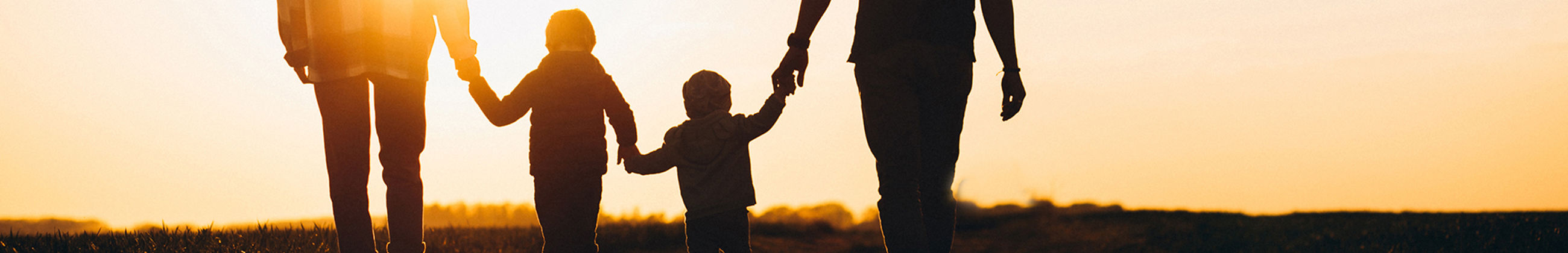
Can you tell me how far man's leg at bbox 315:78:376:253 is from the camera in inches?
171

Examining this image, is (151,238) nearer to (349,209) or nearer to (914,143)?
(349,209)

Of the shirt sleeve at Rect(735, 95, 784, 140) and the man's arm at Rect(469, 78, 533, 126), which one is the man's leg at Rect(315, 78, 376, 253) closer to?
the man's arm at Rect(469, 78, 533, 126)

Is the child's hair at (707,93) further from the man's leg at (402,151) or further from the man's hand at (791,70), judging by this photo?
the man's leg at (402,151)

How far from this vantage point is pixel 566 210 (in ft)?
16.4

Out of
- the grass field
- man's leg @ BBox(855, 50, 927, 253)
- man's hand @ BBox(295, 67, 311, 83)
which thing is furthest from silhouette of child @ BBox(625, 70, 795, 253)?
the grass field

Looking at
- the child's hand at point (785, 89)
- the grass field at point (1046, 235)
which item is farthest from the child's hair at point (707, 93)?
the grass field at point (1046, 235)

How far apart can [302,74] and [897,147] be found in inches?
102

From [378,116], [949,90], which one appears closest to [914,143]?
[949,90]

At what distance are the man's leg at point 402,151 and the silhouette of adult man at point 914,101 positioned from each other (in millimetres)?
1892

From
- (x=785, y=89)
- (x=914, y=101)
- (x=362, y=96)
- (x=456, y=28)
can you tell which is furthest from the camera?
(x=456, y=28)

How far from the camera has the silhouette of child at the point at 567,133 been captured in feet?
16.4

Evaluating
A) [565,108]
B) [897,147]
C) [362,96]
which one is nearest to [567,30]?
[565,108]

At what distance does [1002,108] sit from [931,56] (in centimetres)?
65

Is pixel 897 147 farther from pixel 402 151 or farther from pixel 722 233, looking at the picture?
pixel 402 151
